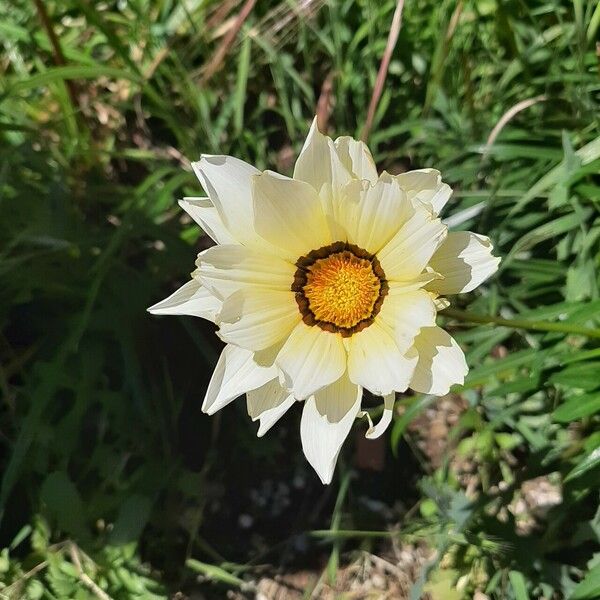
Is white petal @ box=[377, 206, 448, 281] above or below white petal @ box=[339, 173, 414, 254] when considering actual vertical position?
below

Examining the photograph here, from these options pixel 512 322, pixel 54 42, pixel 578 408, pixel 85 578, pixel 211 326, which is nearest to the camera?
pixel 512 322

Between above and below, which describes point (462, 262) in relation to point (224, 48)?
below

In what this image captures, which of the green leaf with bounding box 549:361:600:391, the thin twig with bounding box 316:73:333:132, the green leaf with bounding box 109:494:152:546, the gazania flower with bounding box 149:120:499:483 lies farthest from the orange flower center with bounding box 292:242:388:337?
the thin twig with bounding box 316:73:333:132

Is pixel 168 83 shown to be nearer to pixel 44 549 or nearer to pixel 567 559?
pixel 44 549

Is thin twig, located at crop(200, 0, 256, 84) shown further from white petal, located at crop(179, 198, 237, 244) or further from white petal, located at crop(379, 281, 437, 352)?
white petal, located at crop(379, 281, 437, 352)

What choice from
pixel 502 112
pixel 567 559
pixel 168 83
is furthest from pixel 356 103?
pixel 567 559

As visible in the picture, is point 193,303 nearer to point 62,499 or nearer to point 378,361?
point 378,361

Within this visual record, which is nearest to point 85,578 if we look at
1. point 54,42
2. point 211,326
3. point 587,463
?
point 211,326

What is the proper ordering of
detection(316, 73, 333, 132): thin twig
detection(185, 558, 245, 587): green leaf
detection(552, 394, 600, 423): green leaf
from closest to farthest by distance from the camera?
1. detection(552, 394, 600, 423): green leaf
2. detection(185, 558, 245, 587): green leaf
3. detection(316, 73, 333, 132): thin twig

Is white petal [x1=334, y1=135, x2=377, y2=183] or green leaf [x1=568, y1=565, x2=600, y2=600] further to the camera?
green leaf [x1=568, y1=565, x2=600, y2=600]
